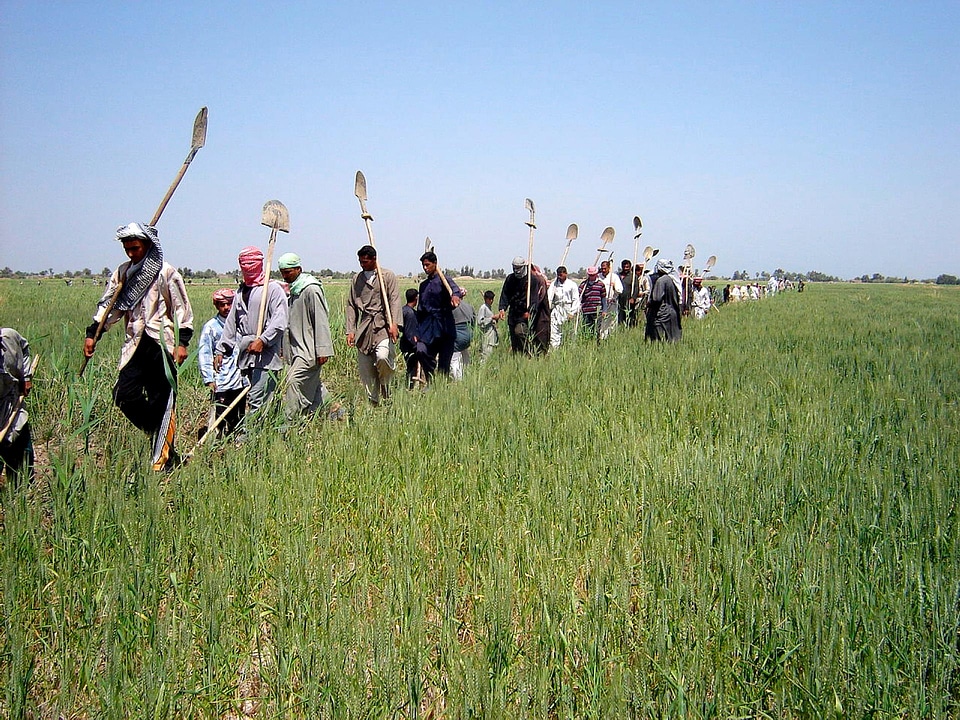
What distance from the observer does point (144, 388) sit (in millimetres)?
4426

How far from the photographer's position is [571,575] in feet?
8.66

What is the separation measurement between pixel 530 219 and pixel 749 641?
8298 millimetres

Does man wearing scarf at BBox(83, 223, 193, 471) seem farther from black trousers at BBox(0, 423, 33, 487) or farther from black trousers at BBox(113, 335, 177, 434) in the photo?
black trousers at BBox(0, 423, 33, 487)

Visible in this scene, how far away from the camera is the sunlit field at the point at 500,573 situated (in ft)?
6.55

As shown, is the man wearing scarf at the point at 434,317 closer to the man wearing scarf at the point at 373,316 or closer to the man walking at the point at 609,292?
the man wearing scarf at the point at 373,316

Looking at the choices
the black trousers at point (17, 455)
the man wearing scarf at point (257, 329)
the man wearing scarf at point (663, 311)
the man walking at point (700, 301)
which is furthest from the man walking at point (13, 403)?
the man walking at point (700, 301)

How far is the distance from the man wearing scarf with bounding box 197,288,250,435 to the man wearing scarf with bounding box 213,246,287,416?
0.81 ft

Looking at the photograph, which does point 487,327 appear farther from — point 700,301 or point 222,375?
point 700,301

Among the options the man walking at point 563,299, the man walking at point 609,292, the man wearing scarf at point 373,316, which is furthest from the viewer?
the man walking at point 609,292

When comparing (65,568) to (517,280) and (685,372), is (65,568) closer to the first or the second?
(685,372)

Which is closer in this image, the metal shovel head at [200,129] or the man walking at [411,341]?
the metal shovel head at [200,129]

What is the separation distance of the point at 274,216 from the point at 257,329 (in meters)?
1.21

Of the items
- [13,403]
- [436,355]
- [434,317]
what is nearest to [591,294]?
[436,355]

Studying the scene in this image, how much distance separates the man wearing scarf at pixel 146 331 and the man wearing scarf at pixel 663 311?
6.20m
